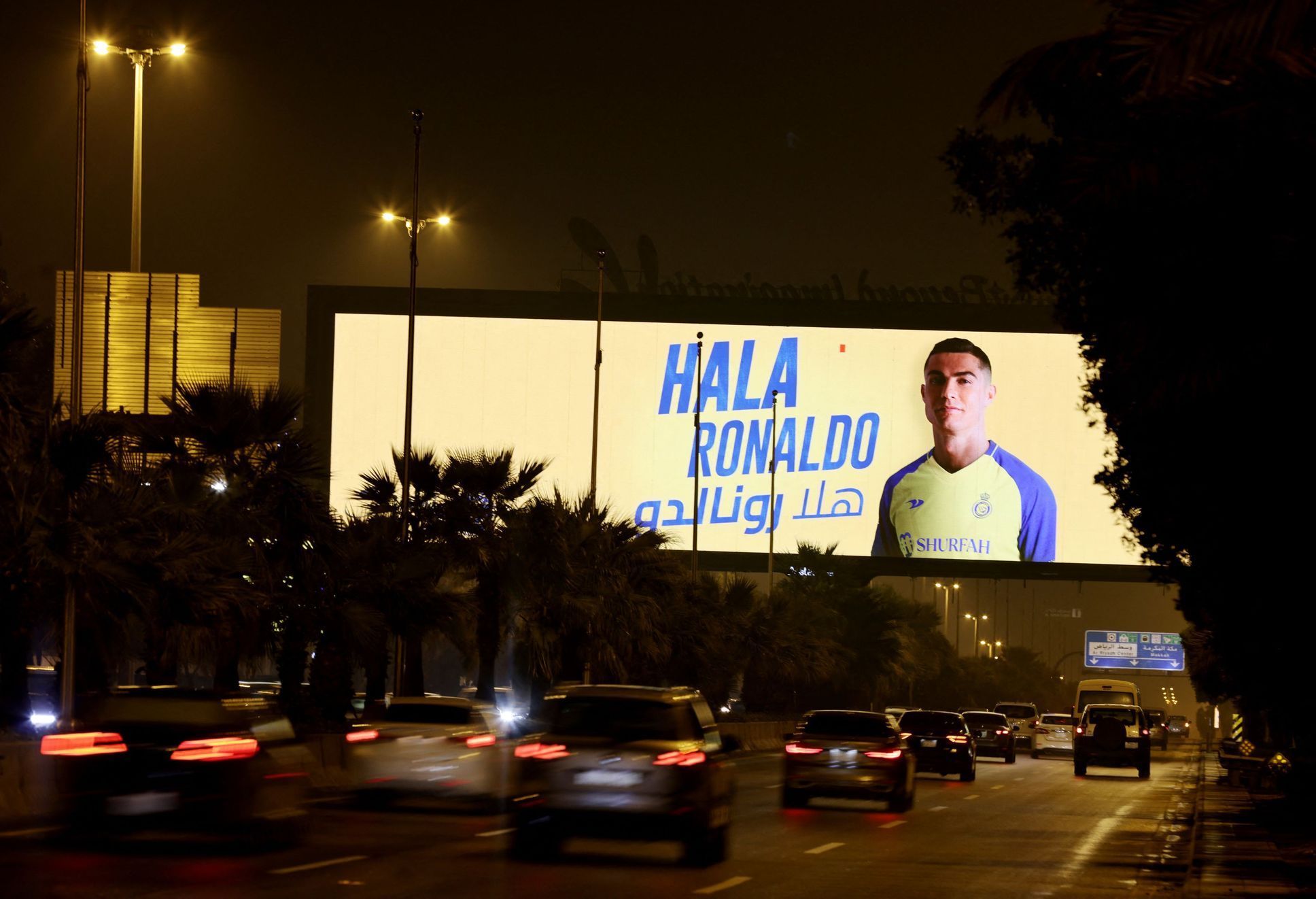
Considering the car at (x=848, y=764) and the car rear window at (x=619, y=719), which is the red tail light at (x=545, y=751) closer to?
the car rear window at (x=619, y=719)

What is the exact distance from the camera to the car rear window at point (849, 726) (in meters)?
25.1

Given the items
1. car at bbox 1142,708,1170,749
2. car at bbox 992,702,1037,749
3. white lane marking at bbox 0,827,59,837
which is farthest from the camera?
car at bbox 1142,708,1170,749

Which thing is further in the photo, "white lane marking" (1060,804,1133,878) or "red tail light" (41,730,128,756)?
"white lane marking" (1060,804,1133,878)

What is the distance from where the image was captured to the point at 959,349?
73.3m

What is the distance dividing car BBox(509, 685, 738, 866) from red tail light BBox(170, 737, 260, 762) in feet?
8.02

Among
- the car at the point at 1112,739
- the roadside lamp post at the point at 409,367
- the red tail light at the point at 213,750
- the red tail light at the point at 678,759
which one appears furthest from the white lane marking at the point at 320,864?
the car at the point at 1112,739

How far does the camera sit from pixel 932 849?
758 inches

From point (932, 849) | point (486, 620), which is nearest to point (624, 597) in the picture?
point (486, 620)

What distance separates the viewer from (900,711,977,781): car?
36.0m

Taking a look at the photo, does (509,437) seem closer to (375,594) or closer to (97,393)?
(97,393)

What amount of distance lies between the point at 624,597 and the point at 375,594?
462 inches

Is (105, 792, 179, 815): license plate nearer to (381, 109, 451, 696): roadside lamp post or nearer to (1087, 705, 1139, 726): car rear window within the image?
(381, 109, 451, 696): roadside lamp post

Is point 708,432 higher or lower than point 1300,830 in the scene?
higher

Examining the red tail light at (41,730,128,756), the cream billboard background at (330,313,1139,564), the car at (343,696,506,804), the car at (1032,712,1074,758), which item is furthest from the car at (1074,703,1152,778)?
the red tail light at (41,730,128,756)
